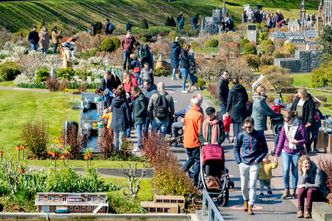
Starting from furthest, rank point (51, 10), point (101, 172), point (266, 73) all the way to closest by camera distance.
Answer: point (51, 10) → point (266, 73) → point (101, 172)

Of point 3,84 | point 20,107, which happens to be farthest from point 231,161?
point 3,84

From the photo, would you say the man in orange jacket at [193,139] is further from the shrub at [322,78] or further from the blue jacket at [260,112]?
the shrub at [322,78]

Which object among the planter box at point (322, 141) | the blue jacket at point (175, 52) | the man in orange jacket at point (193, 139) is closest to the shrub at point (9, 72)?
the blue jacket at point (175, 52)

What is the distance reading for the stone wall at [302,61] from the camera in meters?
48.4

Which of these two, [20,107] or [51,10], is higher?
[51,10]

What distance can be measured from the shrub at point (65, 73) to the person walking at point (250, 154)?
19601 mm

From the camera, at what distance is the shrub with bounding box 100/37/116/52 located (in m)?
48.2

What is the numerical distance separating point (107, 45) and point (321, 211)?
3312cm

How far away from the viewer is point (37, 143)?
21.7m

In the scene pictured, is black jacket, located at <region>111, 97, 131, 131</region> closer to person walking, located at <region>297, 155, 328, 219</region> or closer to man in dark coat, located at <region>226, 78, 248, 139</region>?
man in dark coat, located at <region>226, 78, 248, 139</region>

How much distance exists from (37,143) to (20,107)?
9.53 meters

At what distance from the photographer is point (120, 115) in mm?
21359

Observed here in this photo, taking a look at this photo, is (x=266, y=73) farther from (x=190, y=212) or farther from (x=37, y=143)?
(x=190, y=212)

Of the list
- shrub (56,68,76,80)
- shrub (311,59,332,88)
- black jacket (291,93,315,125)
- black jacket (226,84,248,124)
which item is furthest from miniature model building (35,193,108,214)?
shrub (311,59,332,88)
